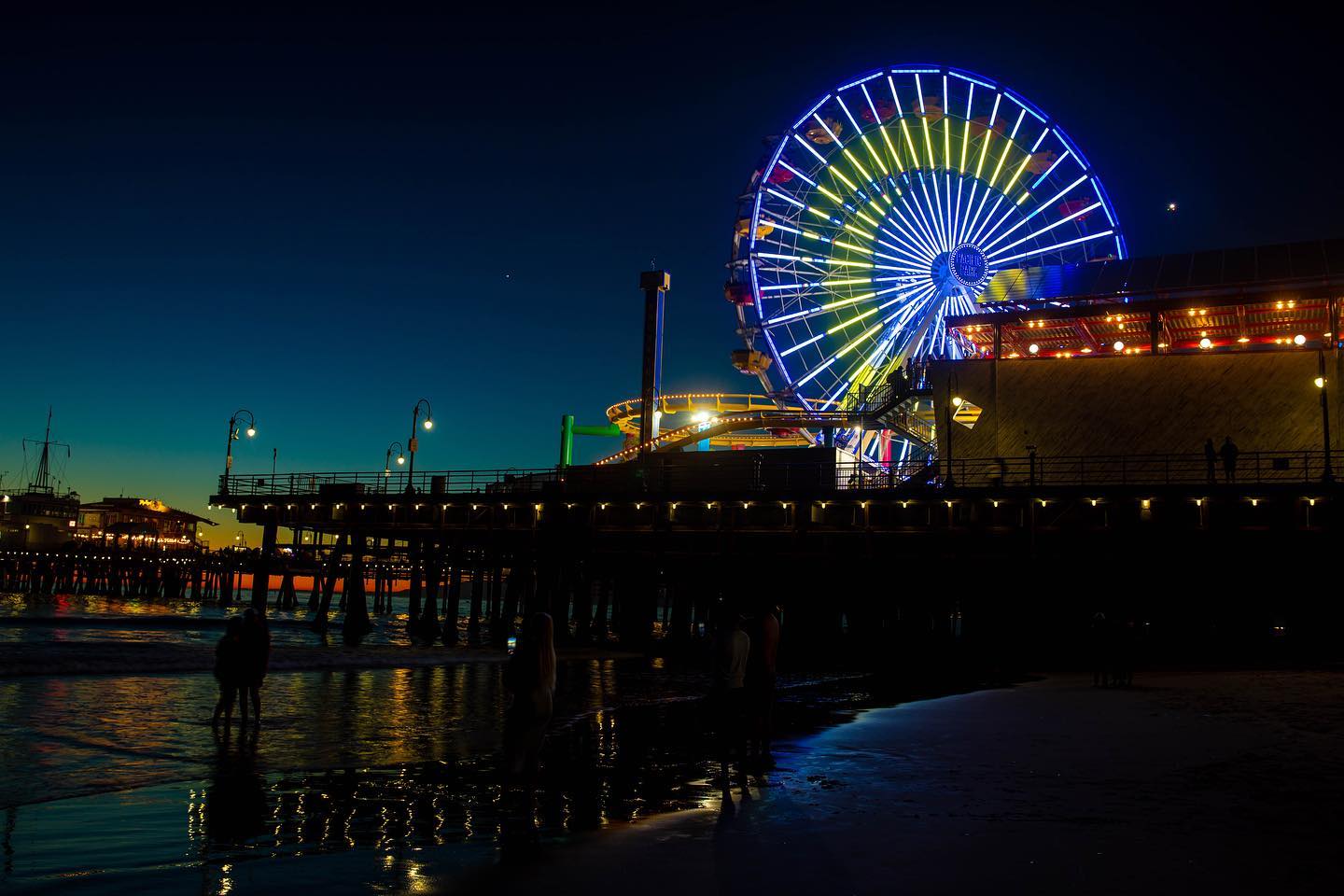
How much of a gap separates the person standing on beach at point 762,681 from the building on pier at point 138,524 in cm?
11663

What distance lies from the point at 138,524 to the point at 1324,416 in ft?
418

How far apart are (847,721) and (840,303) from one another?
4160cm

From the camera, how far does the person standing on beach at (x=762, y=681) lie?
1234 centimetres

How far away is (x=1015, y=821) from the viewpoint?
8312 mm

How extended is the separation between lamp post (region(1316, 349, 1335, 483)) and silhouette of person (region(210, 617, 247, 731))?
31.9 metres

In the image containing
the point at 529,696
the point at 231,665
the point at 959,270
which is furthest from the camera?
the point at 959,270

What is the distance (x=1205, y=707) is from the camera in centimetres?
1678

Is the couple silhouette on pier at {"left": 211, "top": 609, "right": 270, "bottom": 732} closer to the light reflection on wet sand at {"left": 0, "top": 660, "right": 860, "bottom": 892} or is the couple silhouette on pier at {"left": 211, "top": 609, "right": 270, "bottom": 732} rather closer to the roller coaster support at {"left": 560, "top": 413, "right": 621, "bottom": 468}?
the light reflection on wet sand at {"left": 0, "top": 660, "right": 860, "bottom": 892}

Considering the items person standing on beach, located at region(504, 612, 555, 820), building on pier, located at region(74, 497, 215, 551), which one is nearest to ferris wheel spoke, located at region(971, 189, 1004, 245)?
person standing on beach, located at region(504, 612, 555, 820)

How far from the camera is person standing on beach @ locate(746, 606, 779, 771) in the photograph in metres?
12.3

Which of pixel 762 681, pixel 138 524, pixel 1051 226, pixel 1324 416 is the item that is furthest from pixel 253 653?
pixel 138 524

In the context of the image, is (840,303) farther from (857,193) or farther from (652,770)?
(652,770)

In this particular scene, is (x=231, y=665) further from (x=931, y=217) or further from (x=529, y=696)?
(x=931, y=217)

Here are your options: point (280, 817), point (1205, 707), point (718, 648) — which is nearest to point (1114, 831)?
point (718, 648)
